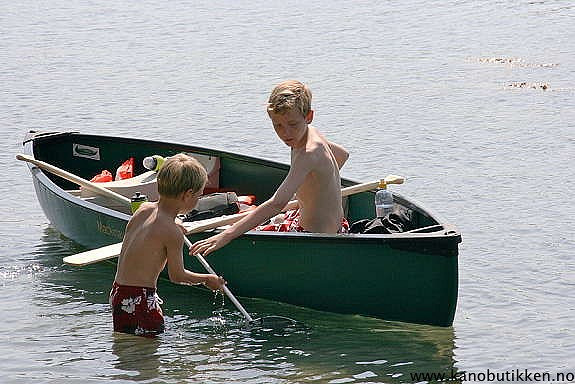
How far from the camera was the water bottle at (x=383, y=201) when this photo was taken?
915 cm

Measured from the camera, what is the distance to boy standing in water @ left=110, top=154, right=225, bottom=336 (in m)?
7.10

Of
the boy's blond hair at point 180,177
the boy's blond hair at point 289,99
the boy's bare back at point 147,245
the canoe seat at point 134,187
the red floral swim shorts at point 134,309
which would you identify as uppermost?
the boy's blond hair at point 289,99

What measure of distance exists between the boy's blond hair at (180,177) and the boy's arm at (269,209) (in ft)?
2.78

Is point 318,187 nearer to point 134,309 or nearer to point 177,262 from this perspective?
point 177,262

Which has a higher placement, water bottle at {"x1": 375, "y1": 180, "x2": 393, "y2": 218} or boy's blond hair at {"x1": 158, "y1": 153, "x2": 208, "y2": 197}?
boy's blond hair at {"x1": 158, "y1": 153, "x2": 208, "y2": 197}

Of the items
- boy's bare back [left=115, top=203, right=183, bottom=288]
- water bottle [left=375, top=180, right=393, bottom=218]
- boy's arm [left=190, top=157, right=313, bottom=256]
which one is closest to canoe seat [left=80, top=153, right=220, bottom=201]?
water bottle [left=375, top=180, right=393, bottom=218]

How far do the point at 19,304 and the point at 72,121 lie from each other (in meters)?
7.90

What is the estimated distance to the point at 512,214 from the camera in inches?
474

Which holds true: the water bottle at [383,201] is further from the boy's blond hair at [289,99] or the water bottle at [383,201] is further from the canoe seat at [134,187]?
the canoe seat at [134,187]

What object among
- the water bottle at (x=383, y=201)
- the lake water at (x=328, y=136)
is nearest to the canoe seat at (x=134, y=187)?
the lake water at (x=328, y=136)

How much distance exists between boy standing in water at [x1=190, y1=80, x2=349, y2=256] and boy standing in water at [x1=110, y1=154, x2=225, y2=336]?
0.51 m

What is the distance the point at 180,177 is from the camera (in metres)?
7.05

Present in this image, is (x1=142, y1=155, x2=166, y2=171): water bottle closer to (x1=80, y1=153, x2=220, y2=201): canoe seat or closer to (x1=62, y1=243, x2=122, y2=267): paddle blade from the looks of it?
(x1=80, y1=153, x2=220, y2=201): canoe seat

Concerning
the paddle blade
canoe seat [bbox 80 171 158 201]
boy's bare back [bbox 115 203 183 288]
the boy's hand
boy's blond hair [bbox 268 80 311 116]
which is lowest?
the boy's hand
